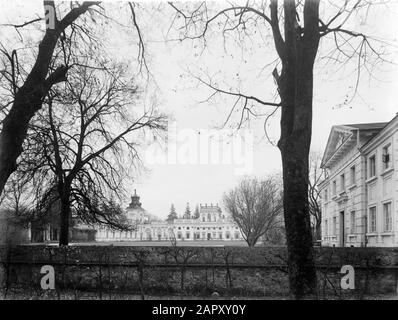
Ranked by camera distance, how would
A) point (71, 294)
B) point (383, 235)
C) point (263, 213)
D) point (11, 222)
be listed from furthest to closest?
point (263, 213), point (11, 222), point (383, 235), point (71, 294)

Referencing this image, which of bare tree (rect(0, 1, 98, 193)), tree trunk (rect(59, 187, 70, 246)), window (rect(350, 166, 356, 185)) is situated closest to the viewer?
bare tree (rect(0, 1, 98, 193))

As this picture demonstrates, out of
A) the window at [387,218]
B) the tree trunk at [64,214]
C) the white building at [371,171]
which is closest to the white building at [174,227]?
the tree trunk at [64,214]

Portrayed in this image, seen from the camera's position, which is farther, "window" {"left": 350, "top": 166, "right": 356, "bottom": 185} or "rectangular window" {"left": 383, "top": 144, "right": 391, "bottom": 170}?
"window" {"left": 350, "top": 166, "right": 356, "bottom": 185}

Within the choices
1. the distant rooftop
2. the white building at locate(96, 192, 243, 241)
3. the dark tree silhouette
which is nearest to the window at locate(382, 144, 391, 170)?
the distant rooftop

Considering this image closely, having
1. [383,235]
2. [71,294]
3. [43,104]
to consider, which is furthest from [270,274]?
[43,104]

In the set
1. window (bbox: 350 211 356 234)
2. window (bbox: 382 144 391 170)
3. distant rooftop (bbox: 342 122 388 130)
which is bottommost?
window (bbox: 350 211 356 234)

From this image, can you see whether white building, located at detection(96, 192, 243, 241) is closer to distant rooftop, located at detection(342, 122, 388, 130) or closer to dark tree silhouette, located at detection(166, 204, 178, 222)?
dark tree silhouette, located at detection(166, 204, 178, 222)
